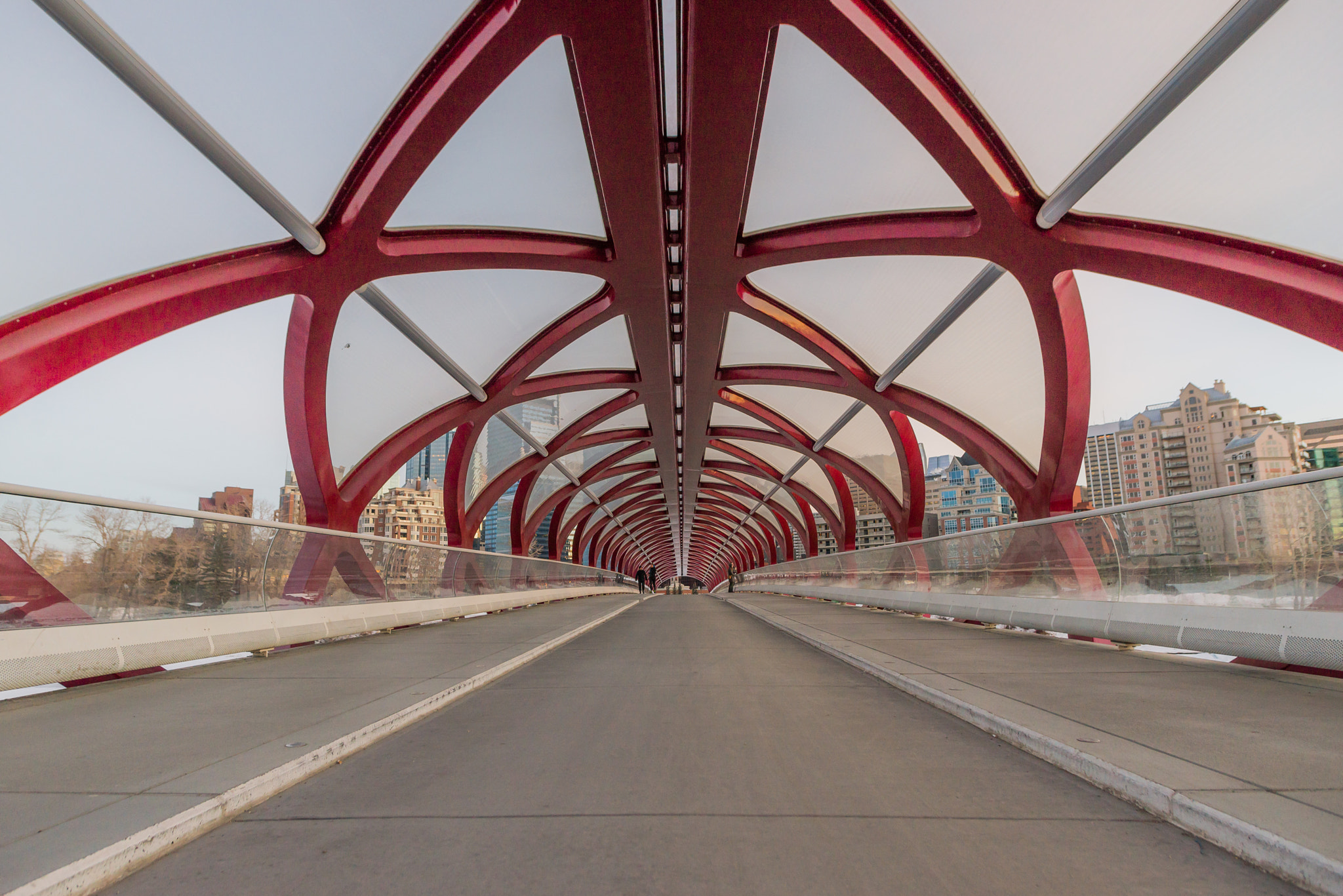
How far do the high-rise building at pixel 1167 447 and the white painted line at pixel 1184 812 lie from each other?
2658 inches

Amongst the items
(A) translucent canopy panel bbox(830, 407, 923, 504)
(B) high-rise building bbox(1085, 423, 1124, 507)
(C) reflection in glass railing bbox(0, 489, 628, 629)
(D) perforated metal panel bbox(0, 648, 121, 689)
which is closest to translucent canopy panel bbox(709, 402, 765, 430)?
(A) translucent canopy panel bbox(830, 407, 923, 504)

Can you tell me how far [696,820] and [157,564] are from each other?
632cm

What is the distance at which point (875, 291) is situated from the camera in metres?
19.5

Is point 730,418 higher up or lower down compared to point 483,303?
higher up

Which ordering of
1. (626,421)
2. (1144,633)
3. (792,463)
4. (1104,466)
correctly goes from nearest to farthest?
(1144,633) < (626,421) < (792,463) < (1104,466)

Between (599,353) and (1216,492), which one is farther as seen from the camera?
(599,353)

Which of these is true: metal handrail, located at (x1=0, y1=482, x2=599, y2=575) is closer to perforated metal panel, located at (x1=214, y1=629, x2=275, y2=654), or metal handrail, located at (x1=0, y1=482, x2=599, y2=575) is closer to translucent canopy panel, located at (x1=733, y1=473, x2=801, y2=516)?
perforated metal panel, located at (x1=214, y1=629, x2=275, y2=654)

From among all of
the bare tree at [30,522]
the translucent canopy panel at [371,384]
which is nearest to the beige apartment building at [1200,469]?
the bare tree at [30,522]

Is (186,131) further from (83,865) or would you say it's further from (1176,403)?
(1176,403)

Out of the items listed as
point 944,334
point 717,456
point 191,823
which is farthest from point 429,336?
point 717,456

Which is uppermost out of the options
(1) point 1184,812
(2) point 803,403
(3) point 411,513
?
(2) point 803,403

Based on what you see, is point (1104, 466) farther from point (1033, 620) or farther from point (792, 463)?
point (1033, 620)

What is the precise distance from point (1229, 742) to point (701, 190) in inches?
481

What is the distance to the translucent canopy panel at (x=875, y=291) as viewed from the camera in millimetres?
17891
